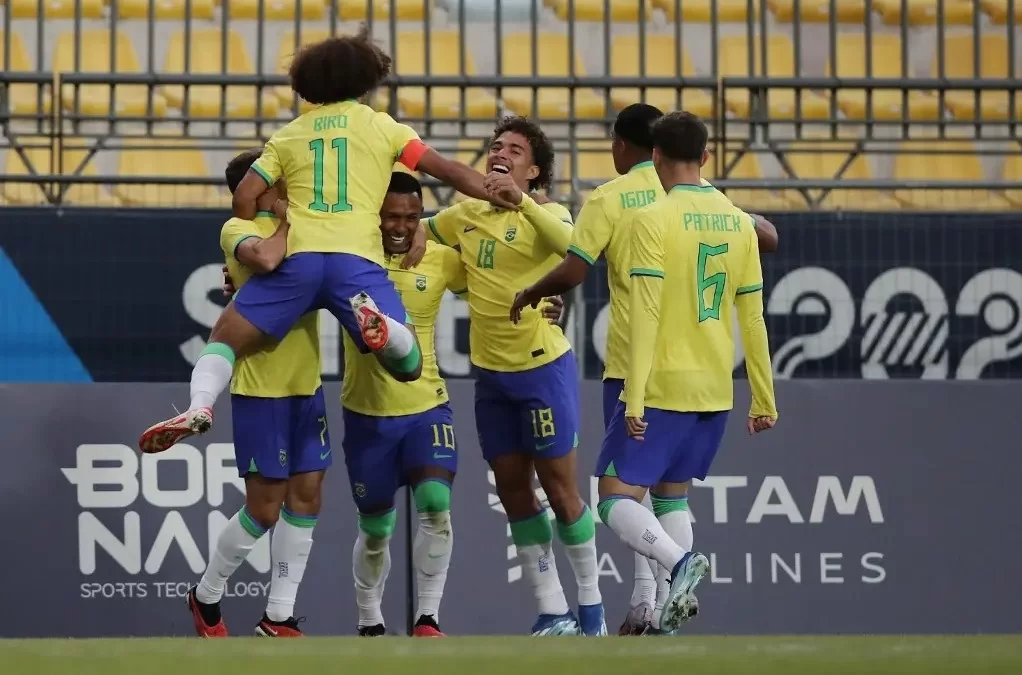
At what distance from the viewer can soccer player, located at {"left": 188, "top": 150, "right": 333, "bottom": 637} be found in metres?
6.77

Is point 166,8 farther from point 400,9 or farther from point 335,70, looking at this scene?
point 335,70

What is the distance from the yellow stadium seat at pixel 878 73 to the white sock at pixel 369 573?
25.9 ft

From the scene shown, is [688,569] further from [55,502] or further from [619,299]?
[55,502]

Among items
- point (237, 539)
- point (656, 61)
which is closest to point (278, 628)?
point (237, 539)

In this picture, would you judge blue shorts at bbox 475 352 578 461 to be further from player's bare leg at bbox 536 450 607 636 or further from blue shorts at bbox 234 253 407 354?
blue shorts at bbox 234 253 407 354

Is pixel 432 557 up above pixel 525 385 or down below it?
below

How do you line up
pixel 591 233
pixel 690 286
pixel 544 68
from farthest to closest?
pixel 544 68 → pixel 591 233 → pixel 690 286

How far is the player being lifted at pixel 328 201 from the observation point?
20.6 feet

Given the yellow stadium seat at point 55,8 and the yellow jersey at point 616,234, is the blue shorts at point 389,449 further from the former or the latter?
the yellow stadium seat at point 55,8

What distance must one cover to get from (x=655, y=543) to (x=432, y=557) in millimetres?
1379

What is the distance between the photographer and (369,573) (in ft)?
23.5

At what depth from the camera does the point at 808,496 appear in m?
8.73

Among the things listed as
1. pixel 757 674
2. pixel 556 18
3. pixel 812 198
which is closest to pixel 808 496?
pixel 812 198

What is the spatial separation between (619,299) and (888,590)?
2.89 metres
